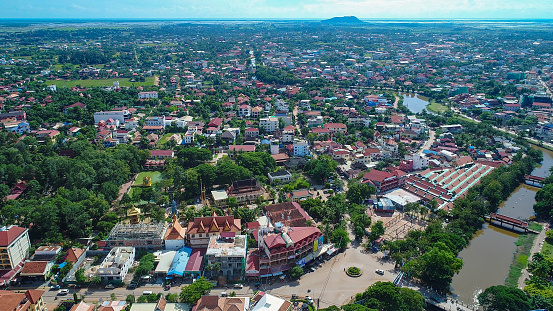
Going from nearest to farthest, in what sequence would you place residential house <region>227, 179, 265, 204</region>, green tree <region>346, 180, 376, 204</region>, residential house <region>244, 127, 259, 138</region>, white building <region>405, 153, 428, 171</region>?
green tree <region>346, 180, 376, 204</region>, residential house <region>227, 179, 265, 204</region>, white building <region>405, 153, 428, 171</region>, residential house <region>244, 127, 259, 138</region>

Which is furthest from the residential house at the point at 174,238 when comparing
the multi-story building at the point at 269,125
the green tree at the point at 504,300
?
the multi-story building at the point at 269,125

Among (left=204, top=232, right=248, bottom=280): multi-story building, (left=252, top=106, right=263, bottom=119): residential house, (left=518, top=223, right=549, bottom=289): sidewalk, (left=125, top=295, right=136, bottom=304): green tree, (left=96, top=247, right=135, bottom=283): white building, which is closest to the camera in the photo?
(left=125, top=295, right=136, bottom=304): green tree

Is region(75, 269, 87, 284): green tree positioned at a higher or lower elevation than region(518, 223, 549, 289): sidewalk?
higher

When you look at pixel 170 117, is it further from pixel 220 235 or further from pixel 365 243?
pixel 365 243

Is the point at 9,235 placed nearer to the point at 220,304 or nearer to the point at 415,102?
the point at 220,304

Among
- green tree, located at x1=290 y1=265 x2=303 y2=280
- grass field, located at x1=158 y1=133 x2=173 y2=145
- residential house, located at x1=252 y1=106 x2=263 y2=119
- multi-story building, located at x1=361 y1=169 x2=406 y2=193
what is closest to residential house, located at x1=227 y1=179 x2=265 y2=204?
multi-story building, located at x1=361 y1=169 x2=406 y2=193

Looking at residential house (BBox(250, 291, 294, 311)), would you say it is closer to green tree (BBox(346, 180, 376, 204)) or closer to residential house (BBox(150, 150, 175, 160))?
green tree (BBox(346, 180, 376, 204))
